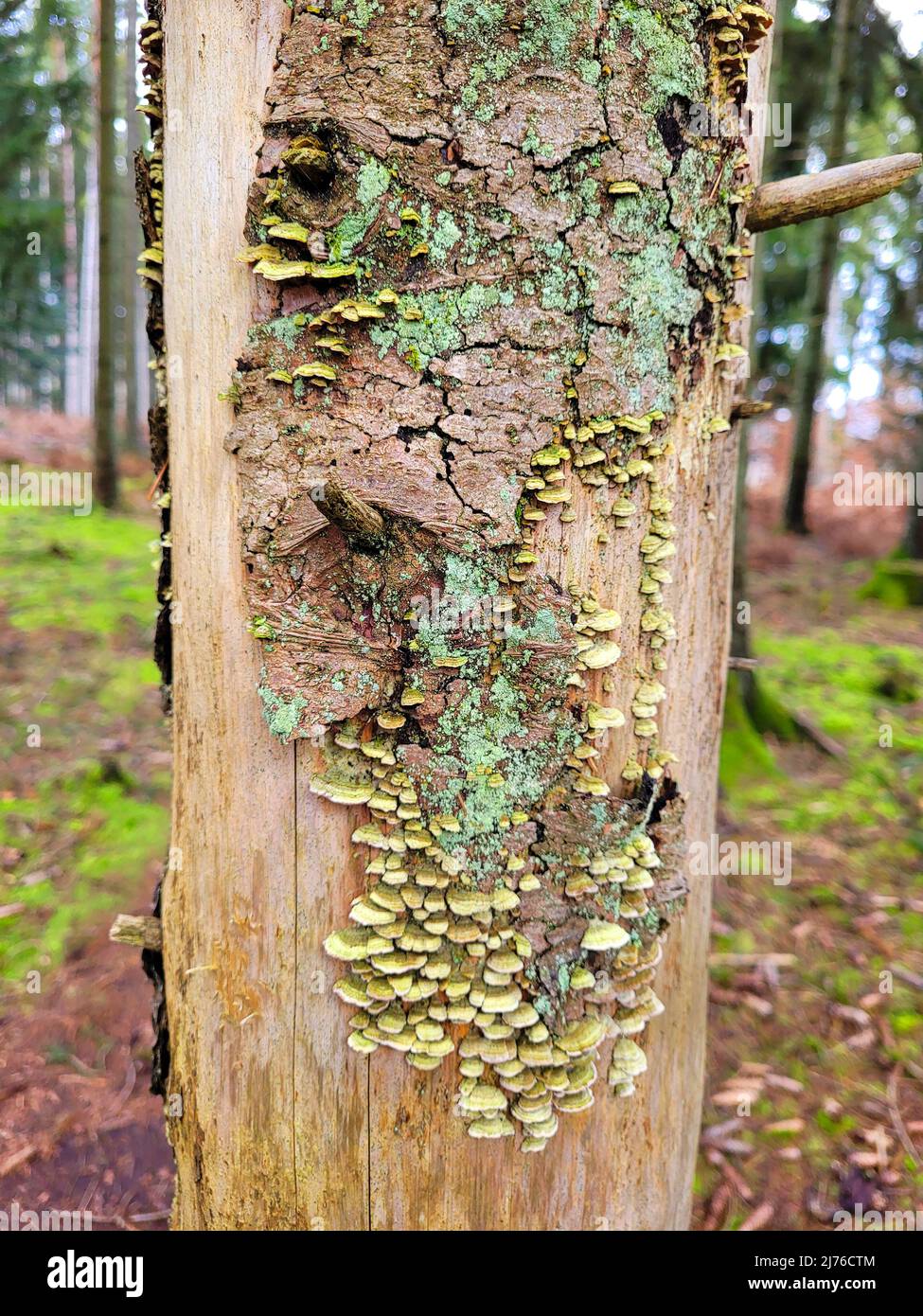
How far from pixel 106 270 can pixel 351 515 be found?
11121mm

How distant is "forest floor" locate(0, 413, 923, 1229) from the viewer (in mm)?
3111

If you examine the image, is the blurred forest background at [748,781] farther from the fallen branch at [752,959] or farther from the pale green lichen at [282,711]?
the pale green lichen at [282,711]

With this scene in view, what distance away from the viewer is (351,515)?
53.1 inches

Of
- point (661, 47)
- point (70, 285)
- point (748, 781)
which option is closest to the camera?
point (661, 47)

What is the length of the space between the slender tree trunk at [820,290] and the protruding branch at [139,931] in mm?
8902

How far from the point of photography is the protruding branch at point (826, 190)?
60.4 inches

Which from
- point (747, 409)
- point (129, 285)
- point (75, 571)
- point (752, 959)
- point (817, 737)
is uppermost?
point (129, 285)

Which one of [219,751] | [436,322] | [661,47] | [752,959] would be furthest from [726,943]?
[661,47]

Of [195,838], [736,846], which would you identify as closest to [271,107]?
[195,838]

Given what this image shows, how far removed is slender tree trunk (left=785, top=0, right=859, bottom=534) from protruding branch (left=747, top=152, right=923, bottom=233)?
7.53 metres

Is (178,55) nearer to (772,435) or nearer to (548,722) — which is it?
(548,722)

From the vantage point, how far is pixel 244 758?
169 centimetres

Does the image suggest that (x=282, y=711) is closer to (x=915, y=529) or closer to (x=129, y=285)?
(x=915, y=529)

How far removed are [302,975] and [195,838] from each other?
1.41 ft
